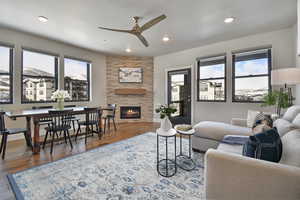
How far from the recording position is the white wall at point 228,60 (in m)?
3.49

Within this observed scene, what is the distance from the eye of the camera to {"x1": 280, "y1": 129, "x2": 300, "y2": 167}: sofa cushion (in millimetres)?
1021

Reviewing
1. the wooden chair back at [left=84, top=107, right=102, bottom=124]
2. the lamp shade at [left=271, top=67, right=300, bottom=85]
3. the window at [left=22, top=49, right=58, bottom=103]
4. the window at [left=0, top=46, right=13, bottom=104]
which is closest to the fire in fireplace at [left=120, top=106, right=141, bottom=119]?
the wooden chair back at [left=84, top=107, right=102, bottom=124]

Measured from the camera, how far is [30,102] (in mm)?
3855

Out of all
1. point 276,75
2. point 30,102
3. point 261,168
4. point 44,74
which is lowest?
point 261,168

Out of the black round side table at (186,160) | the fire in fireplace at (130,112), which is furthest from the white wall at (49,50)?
the black round side table at (186,160)

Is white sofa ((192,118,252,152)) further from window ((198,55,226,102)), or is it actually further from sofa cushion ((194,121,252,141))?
window ((198,55,226,102))

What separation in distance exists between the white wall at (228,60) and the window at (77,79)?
8.74 feet

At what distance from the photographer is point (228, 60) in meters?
4.26

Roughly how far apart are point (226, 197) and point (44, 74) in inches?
197

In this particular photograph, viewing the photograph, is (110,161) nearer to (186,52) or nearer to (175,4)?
(175,4)

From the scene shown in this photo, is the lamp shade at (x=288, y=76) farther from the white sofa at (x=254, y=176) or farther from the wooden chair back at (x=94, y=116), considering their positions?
the wooden chair back at (x=94, y=116)

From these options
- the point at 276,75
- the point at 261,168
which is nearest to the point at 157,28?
the point at 276,75

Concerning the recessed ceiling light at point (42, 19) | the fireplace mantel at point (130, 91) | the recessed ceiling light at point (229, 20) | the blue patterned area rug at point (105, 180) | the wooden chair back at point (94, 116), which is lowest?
the blue patterned area rug at point (105, 180)

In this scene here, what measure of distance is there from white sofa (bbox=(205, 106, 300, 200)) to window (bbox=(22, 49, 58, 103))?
15.2ft
